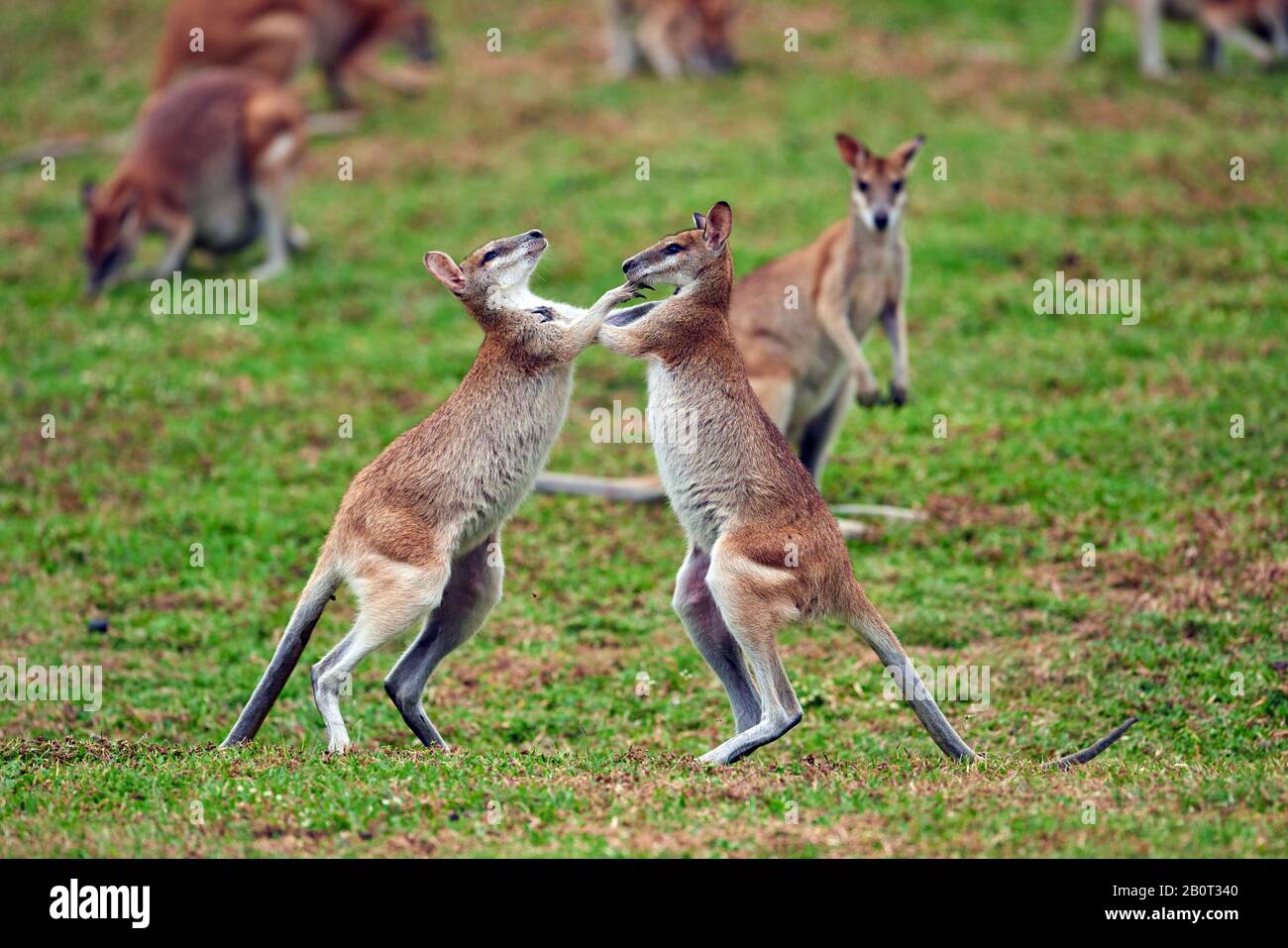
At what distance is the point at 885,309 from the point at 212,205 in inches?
227

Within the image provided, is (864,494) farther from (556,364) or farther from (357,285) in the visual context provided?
(357,285)

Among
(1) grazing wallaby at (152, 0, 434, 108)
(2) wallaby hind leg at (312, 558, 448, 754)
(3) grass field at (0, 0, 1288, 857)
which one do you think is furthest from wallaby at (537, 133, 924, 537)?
(1) grazing wallaby at (152, 0, 434, 108)

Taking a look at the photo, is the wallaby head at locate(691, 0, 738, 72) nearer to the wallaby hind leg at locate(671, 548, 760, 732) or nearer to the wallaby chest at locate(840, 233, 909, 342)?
the wallaby chest at locate(840, 233, 909, 342)

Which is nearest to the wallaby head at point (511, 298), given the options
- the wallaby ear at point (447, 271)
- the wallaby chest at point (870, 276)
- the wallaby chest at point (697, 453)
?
the wallaby ear at point (447, 271)

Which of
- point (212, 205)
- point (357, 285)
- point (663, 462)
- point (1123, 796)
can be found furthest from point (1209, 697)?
point (212, 205)

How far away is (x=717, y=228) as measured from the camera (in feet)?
19.3

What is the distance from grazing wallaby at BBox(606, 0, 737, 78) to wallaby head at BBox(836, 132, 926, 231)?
727cm

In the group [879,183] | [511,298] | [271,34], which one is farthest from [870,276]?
[271,34]

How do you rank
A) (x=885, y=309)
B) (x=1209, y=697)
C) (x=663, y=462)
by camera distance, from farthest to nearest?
(x=885, y=309) < (x=1209, y=697) < (x=663, y=462)

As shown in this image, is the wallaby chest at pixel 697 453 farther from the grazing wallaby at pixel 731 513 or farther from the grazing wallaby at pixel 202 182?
the grazing wallaby at pixel 202 182

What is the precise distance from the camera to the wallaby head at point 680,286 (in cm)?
584

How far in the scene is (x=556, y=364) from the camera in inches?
230

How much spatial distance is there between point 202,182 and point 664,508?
5.10 m

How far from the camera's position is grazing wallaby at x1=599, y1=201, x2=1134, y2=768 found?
17.8 ft
